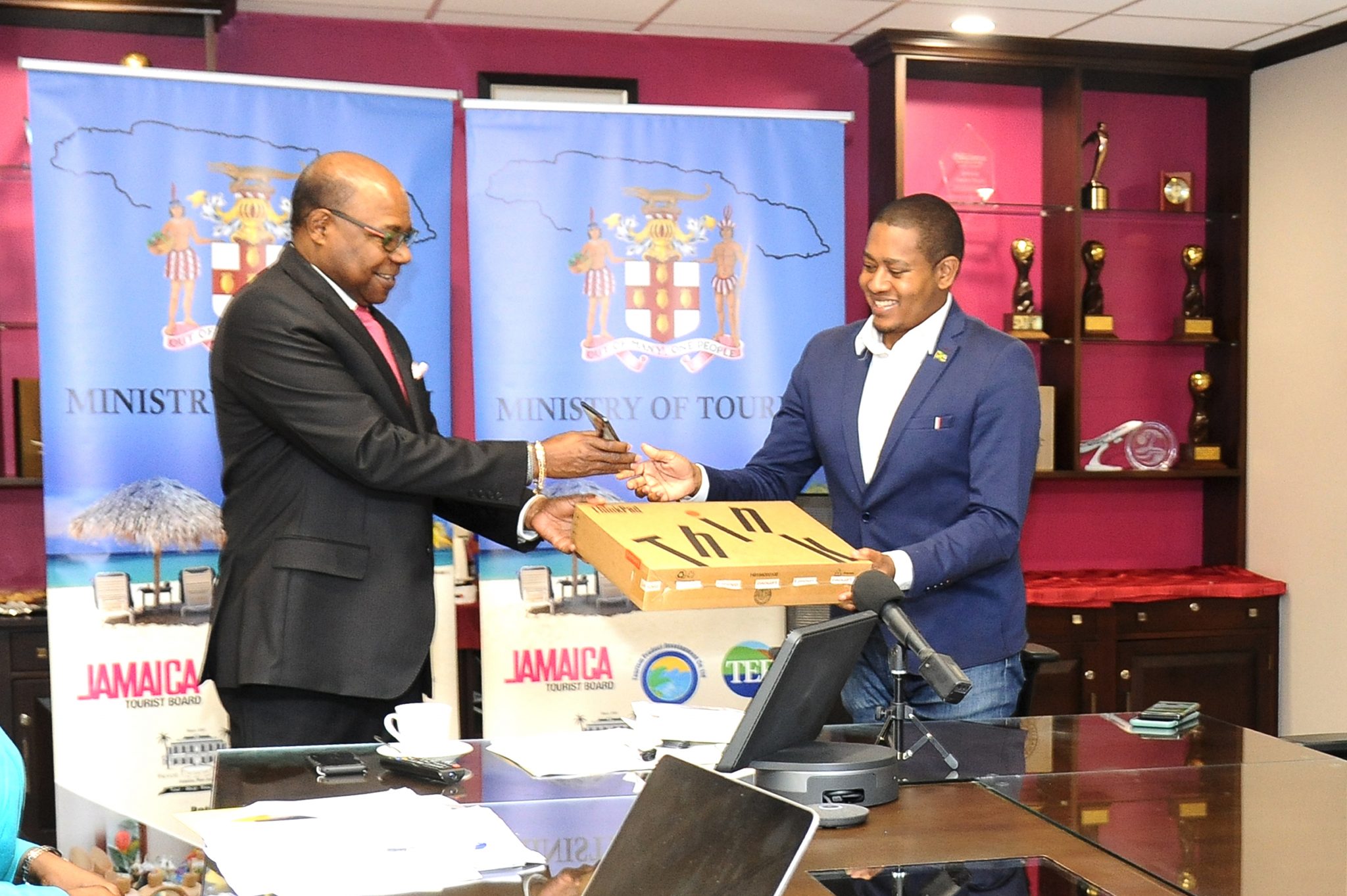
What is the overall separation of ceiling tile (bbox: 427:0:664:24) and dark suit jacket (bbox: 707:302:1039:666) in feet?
6.69

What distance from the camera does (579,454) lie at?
8.99 ft

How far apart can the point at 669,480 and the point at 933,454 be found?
600 mm

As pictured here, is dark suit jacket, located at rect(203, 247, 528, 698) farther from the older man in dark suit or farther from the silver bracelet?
Result: the silver bracelet

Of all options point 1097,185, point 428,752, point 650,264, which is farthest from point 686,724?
point 1097,185

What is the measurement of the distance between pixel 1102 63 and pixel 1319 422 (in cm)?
151

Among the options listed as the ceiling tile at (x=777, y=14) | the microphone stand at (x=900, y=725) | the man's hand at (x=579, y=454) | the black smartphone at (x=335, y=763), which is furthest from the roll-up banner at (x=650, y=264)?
the microphone stand at (x=900, y=725)

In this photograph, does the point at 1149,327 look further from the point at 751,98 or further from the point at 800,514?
the point at 800,514

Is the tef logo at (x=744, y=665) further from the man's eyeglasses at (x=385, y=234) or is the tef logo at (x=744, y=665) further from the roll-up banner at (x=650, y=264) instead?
the man's eyeglasses at (x=385, y=234)

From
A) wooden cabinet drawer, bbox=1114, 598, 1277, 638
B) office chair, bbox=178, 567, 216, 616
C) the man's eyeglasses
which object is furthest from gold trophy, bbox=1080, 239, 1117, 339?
office chair, bbox=178, 567, 216, 616

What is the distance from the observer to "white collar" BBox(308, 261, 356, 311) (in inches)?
104

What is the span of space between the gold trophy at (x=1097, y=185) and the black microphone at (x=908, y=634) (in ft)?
11.2

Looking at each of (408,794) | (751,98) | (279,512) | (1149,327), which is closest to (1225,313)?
(1149,327)

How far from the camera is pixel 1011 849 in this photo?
1660mm

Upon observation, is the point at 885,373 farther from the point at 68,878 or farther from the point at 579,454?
the point at 68,878
